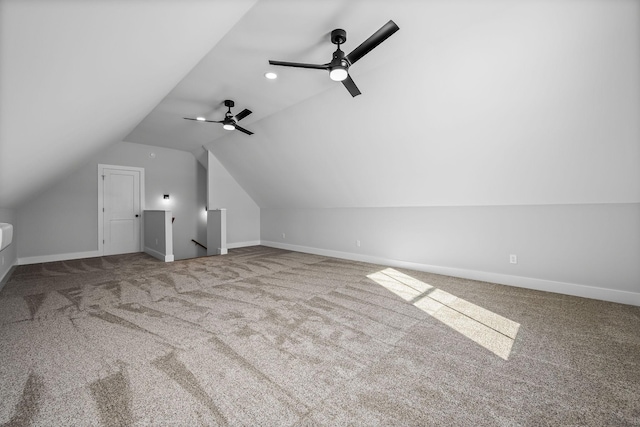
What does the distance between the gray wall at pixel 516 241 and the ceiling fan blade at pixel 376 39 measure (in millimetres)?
3069

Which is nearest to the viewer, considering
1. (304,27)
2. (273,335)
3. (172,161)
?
(273,335)

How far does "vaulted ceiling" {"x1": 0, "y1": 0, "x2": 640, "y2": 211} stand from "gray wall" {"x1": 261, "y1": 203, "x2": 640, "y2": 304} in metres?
0.26

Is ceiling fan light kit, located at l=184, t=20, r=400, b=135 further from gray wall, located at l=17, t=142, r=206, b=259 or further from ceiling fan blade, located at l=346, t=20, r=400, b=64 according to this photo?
gray wall, located at l=17, t=142, r=206, b=259

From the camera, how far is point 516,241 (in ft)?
12.7

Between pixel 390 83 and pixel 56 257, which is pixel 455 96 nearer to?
pixel 390 83

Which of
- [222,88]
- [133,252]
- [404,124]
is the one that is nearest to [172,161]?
[133,252]

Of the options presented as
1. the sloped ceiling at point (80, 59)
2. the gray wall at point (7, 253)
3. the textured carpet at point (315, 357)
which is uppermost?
the sloped ceiling at point (80, 59)

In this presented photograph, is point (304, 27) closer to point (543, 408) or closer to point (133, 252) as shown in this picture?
point (543, 408)

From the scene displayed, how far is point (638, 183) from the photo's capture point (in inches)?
116

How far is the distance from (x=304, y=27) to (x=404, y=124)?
1900mm

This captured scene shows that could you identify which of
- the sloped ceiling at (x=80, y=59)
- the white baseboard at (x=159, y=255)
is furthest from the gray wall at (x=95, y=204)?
the sloped ceiling at (x=80, y=59)

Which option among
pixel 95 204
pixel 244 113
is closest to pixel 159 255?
pixel 95 204

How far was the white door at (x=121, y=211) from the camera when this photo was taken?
663 centimetres

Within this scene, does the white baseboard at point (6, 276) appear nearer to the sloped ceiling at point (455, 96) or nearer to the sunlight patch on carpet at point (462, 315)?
the sloped ceiling at point (455, 96)
